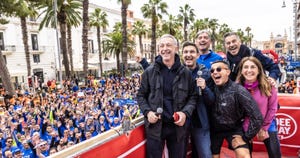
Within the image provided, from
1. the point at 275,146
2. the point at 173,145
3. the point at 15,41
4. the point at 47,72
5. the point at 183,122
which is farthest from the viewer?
the point at 47,72

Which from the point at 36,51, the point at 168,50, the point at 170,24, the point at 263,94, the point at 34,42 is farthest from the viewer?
the point at 170,24

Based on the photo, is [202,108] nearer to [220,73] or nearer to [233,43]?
[220,73]

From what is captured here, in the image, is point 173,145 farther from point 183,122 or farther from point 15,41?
point 15,41

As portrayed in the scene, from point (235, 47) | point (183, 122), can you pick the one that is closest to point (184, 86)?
point (183, 122)

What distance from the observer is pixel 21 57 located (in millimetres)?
34938

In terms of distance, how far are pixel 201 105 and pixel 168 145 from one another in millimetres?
597

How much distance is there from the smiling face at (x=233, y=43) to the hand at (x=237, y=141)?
4.08 feet

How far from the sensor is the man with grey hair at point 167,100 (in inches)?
108

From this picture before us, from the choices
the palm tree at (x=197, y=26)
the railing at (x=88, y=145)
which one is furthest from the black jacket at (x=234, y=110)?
the palm tree at (x=197, y=26)

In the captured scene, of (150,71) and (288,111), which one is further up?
(150,71)

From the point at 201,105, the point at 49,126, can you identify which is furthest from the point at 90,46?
the point at 201,105

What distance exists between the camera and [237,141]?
295 centimetres

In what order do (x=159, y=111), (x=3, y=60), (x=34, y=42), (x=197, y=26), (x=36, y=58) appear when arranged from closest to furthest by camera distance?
(x=159, y=111), (x=3, y=60), (x=36, y=58), (x=34, y=42), (x=197, y=26)

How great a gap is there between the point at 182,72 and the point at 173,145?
2.66 feet
